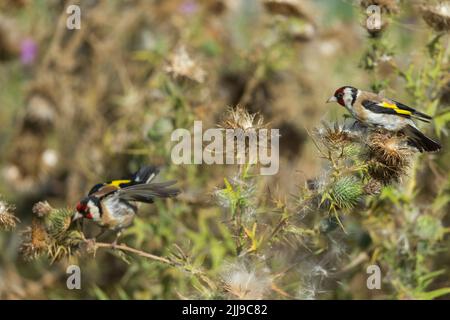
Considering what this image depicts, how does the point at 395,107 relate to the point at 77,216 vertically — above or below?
above

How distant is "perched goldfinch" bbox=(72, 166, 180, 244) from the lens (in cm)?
229

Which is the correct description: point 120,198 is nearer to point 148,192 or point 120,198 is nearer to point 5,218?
point 148,192

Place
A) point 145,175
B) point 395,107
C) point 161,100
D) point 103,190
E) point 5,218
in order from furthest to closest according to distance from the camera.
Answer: point 161,100, point 145,175, point 103,190, point 395,107, point 5,218

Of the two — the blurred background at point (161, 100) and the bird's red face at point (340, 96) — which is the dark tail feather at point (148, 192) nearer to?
the blurred background at point (161, 100)

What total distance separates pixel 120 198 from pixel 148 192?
6.9 inches

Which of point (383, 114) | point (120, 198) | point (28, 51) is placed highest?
point (28, 51)

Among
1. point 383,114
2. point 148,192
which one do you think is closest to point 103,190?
point 148,192

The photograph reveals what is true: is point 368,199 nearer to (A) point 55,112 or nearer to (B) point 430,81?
(B) point 430,81

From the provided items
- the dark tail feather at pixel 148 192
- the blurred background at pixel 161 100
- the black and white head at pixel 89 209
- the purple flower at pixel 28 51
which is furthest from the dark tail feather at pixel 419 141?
the purple flower at pixel 28 51

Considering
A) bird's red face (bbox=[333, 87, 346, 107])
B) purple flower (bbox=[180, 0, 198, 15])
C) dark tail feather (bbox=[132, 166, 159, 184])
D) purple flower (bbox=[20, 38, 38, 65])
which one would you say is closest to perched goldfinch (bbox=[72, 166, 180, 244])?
dark tail feather (bbox=[132, 166, 159, 184])

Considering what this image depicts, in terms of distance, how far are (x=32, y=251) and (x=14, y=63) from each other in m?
2.53

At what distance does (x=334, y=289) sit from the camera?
282cm

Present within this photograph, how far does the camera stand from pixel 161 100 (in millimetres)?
3576

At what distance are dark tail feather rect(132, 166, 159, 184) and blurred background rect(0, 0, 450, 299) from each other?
352 mm
